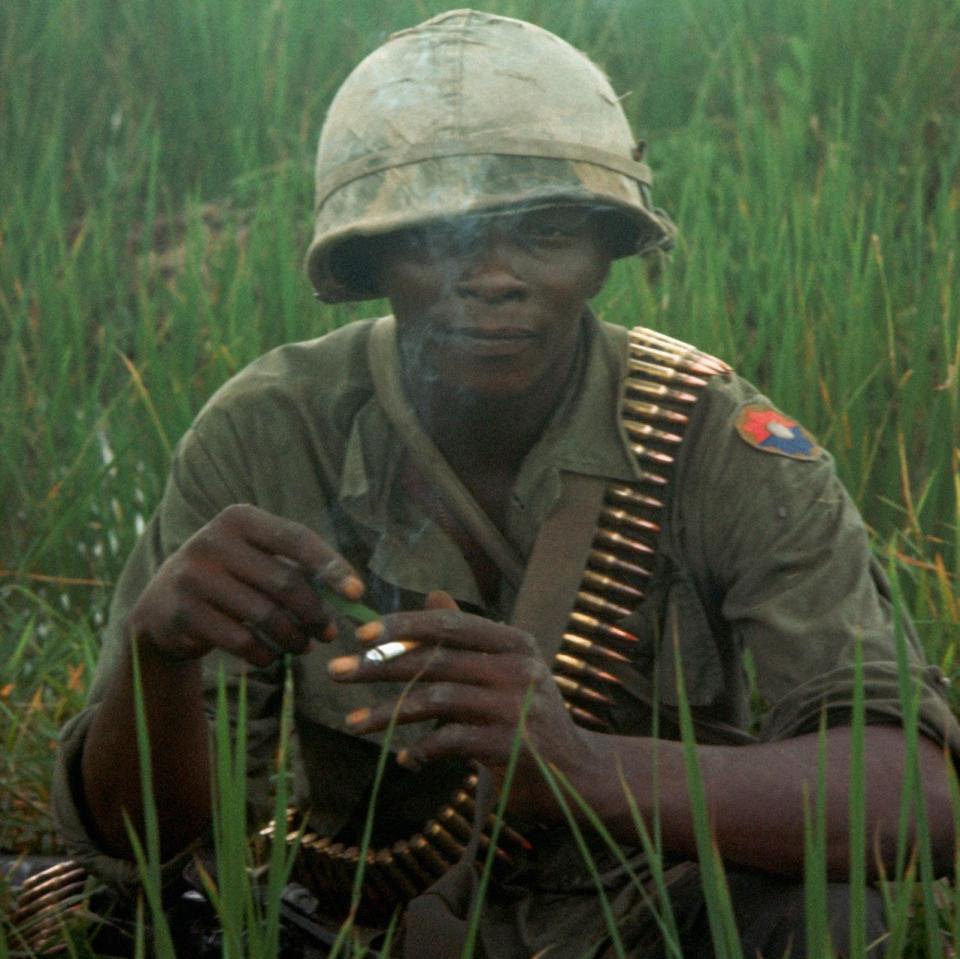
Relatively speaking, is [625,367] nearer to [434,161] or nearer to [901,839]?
[434,161]

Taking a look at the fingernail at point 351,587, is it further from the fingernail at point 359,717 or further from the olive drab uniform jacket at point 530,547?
the olive drab uniform jacket at point 530,547

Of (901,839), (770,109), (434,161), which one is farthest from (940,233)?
(901,839)

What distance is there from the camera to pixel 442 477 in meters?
3.29

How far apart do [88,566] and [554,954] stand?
2.36m

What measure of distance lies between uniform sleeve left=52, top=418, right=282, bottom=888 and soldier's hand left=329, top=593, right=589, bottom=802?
64cm

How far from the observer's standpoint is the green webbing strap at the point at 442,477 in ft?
10.8

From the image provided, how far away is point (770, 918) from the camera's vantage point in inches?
116

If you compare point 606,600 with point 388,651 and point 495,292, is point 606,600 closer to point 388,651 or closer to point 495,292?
point 495,292

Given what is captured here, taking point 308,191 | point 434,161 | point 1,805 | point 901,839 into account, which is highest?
point 434,161

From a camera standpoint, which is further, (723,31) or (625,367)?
(723,31)

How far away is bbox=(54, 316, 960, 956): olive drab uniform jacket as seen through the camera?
3123 mm

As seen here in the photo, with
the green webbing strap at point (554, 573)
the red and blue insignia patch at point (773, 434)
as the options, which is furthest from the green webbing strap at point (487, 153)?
the green webbing strap at point (554, 573)

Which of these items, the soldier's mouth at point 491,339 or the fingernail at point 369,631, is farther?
the soldier's mouth at point 491,339

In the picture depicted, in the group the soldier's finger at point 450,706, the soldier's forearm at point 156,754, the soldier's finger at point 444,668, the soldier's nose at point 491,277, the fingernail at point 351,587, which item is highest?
the soldier's nose at point 491,277
